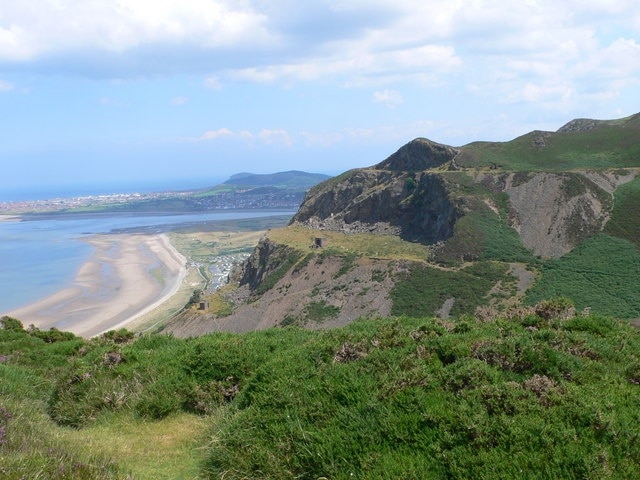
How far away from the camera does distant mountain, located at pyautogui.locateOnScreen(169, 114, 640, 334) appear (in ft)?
141

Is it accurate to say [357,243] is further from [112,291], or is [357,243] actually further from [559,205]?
[112,291]

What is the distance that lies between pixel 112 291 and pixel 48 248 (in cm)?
4340

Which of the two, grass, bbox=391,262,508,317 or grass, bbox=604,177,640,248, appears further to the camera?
grass, bbox=604,177,640,248

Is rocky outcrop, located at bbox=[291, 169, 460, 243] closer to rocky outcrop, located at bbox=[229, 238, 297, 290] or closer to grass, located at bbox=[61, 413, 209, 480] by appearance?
rocky outcrop, located at bbox=[229, 238, 297, 290]

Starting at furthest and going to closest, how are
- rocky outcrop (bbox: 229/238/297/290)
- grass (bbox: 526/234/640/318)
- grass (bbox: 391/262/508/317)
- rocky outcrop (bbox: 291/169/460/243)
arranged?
rocky outcrop (bbox: 291/169/460/243), rocky outcrop (bbox: 229/238/297/290), grass (bbox: 391/262/508/317), grass (bbox: 526/234/640/318)

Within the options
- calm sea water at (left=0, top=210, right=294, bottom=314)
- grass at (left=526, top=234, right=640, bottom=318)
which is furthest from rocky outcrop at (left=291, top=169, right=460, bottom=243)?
calm sea water at (left=0, top=210, right=294, bottom=314)

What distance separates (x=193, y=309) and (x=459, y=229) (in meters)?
27.1

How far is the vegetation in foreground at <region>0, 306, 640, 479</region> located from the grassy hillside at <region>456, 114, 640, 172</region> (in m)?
61.6

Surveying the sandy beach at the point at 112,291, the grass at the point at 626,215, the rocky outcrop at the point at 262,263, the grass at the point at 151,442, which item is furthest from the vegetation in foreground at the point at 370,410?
the rocky outcrop at the point at 262,263

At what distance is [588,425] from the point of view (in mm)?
4996

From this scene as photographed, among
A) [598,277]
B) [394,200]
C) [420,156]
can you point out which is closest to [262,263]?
[394,200]

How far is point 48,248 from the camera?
3912 inches

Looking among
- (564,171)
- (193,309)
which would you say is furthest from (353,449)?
(564,171)

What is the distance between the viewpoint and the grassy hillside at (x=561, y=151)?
66562 millimetres
